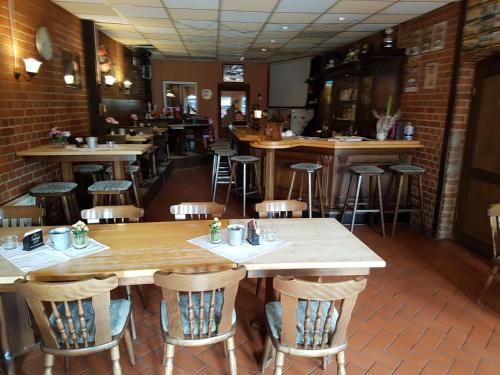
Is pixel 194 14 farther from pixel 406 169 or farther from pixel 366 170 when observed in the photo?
pixel 406 169

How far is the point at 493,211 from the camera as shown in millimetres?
2660

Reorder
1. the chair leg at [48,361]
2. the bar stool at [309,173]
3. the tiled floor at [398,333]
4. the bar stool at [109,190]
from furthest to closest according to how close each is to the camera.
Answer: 1. the bar stool at [309,173]
2. the bar stool at [109,190]
3. the tiled floor at [398,333]
4. the chair leg at [48,361]

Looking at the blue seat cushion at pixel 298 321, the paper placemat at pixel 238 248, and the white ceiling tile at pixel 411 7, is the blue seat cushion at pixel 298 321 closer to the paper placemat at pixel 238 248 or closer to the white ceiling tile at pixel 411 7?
the paper placemat at pixel 238 248

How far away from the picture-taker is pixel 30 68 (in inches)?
145

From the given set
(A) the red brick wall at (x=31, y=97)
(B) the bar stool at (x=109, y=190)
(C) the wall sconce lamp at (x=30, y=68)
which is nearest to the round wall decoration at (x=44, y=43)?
(A) the red brick wall at (x=31, y=97)

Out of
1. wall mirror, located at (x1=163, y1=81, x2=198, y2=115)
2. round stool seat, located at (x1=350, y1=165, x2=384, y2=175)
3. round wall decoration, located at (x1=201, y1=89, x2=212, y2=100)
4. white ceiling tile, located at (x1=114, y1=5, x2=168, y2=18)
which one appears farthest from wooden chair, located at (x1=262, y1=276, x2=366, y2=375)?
round wall decoration, located at (x1=201, y1=89, x2=212, y2=100)

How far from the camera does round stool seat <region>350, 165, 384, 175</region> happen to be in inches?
167

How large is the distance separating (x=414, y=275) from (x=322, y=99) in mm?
4962

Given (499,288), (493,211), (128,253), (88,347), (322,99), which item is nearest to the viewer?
(88,347)

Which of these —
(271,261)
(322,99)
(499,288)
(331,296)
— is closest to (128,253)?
(271,261)

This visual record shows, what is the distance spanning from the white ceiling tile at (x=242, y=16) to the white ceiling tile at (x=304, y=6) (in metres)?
0.35

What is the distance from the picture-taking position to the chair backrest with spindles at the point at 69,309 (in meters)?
1.45

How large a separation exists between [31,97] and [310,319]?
3.80 m

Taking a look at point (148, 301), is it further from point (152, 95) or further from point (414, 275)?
point (152, 95)
